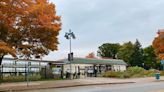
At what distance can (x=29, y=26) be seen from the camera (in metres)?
37.9

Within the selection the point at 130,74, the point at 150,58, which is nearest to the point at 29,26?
the point at 130,74

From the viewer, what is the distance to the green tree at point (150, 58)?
11754 cm

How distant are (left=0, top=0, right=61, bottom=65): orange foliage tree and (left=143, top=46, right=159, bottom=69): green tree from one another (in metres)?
81.4

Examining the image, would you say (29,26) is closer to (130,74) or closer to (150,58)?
(130,74)

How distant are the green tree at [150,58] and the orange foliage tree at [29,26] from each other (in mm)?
81444

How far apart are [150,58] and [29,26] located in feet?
285

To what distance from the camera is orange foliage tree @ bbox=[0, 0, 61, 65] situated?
120 feet

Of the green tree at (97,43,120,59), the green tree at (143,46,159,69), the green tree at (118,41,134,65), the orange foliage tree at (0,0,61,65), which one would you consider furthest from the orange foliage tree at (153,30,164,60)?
the green tree at (97,43,120,59)

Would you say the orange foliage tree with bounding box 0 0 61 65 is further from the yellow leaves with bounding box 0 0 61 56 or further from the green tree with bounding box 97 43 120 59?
the green tree with bounding box 97 43 120 59

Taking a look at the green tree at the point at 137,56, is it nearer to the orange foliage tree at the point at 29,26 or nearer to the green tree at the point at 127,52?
the green tree at the point at 127,52

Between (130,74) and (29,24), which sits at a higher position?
(29,24)

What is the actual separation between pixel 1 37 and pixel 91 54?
10150 cm

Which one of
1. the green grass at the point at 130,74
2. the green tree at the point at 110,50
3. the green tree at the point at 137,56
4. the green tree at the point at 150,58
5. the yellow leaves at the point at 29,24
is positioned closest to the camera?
the yellow leaves at the point at 29,24

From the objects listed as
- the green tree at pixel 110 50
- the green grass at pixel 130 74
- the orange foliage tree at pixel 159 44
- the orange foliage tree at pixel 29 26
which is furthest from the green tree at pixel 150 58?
the orange foliage tree at pixel 29 26
